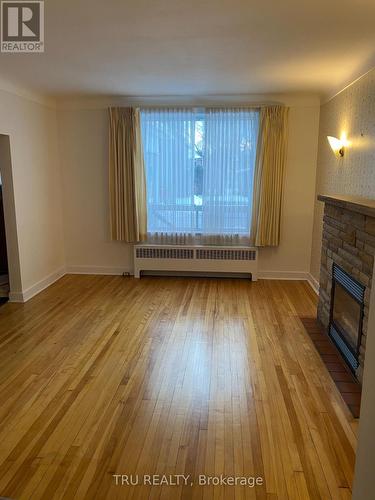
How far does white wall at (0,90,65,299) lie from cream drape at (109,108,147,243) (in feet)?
2.78

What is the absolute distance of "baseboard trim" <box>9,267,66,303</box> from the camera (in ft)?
14.5

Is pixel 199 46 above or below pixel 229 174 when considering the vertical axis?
above

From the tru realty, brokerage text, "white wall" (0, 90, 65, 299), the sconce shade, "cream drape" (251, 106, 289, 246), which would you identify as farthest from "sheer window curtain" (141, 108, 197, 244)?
the tru realty, brokerage text

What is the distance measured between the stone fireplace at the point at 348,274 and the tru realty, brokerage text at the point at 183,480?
1249 mm

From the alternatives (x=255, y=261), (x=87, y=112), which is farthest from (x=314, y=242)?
(x=87, y=112)

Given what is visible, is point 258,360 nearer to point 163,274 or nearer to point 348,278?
point 348,278

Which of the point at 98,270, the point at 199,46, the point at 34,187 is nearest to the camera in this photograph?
the point at 199,46

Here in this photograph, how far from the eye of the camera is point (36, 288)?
15.6 feet

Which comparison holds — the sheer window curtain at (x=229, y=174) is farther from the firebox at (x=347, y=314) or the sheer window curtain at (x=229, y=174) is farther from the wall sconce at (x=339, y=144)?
the firebox at (x=347, y=314)

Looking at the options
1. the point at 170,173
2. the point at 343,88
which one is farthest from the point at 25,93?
the point at 343,88

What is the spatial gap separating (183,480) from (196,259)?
365cm

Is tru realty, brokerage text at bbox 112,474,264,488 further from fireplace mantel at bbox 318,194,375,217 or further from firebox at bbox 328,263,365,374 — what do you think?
fireplace mantel at bbox 318,194,375,217

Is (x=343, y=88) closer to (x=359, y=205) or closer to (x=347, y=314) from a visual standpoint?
(x=359, y=205)

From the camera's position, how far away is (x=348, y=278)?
3.00m
